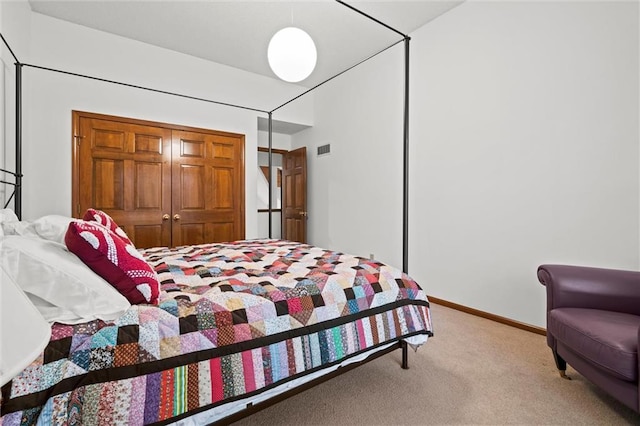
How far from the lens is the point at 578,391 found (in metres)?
1.82

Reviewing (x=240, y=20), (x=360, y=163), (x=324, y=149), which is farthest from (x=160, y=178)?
(x=360, y=163)

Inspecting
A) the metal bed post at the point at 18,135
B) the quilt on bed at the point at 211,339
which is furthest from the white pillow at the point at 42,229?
the metal bed post at the point at 18,135

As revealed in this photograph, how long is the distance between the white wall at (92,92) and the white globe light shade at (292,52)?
2342mm

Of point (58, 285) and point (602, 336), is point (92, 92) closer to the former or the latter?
point (58, 285)

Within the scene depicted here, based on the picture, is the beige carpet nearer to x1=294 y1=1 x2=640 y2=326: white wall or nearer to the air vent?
x1=294 y1=1 x2=640 y2=326: white wall

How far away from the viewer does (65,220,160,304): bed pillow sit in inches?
47.0

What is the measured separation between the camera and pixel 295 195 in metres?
5.53

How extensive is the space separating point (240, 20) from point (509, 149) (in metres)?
2.93

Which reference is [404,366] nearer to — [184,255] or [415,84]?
[184,255]

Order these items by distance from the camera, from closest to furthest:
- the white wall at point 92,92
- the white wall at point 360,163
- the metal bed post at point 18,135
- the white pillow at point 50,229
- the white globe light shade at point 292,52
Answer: the white pillow at point 50,229
the white globe light shade at point 292,52
the metal bed post at point 18,135
the white wall at point 92,92
the white wall at point 360,163

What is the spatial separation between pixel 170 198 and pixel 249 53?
6.83 feet

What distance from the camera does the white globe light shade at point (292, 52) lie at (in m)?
2.21

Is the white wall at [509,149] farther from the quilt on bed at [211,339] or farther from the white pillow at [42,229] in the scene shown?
the white pillow at [42,229]

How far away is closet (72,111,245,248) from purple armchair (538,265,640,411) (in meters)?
3.70
